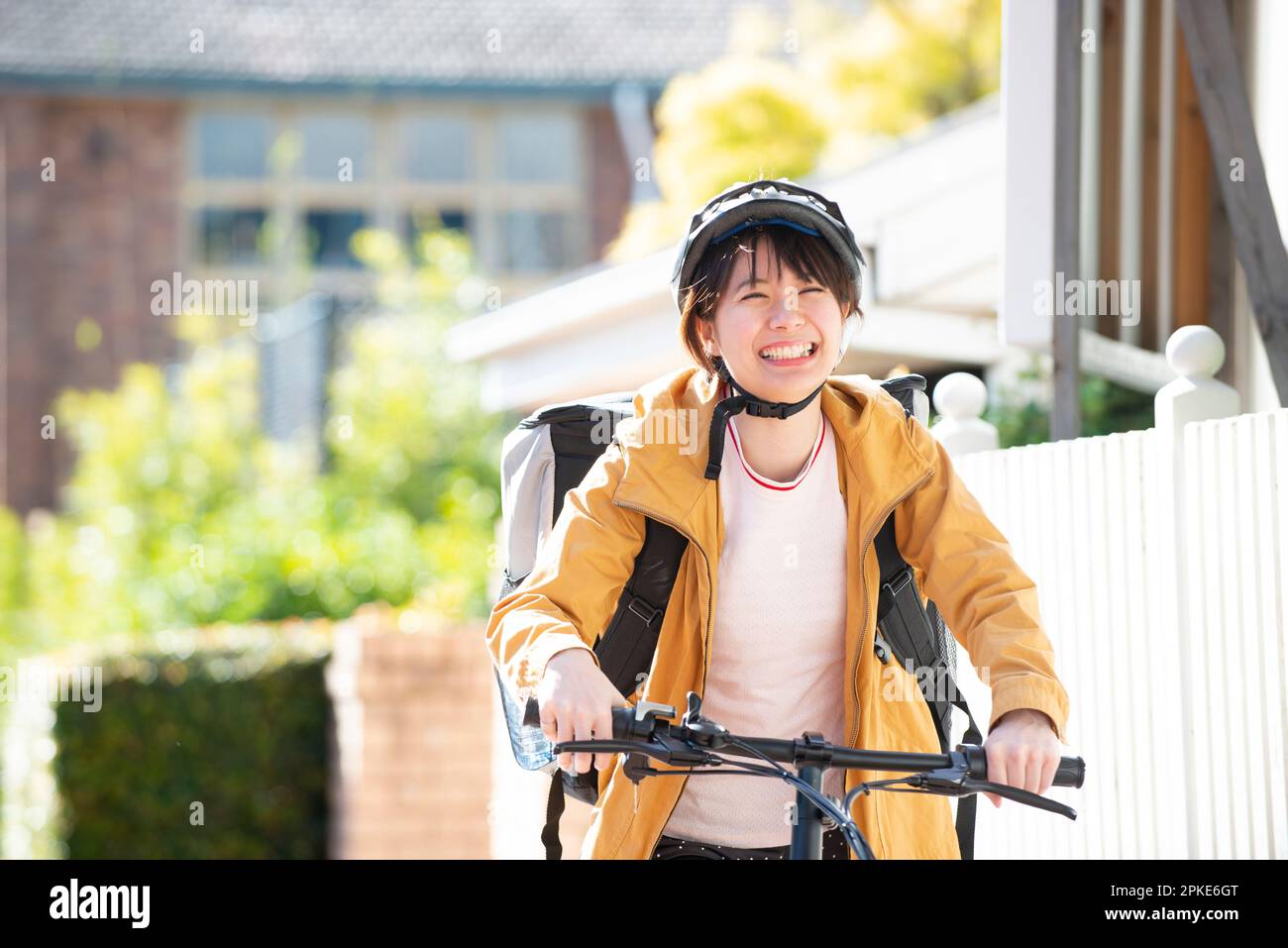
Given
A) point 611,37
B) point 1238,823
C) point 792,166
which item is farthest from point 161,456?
point 1238,823

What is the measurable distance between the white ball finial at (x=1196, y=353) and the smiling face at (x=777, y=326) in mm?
1435

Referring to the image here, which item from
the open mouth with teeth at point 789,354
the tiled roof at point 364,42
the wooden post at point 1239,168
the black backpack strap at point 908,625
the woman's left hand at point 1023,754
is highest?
the tiled roof at point 364,42

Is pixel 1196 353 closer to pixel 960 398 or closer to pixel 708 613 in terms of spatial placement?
pixel 960 398

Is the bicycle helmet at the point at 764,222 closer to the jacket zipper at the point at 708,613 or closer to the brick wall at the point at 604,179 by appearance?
the jacket zipper at the point at 708,613

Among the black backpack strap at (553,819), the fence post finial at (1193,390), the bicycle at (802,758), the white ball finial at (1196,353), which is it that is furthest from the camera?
the white ball finial at (1196,353)

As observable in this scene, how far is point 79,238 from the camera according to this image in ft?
74.0

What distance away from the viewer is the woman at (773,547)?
9.26 ft

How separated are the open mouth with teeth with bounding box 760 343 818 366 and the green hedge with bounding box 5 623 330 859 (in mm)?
7880

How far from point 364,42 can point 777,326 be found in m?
21.0

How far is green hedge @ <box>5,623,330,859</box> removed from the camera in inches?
406

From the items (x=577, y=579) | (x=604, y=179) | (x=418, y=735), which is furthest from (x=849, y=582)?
(x=604, y=179)

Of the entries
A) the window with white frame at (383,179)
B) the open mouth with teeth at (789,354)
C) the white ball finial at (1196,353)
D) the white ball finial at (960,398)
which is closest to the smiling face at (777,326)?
the open mouth with teeth at (789,354)

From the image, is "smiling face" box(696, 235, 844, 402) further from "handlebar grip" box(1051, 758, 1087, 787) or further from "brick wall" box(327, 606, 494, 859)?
"brick wall" box(327, 606, 494, 859)
